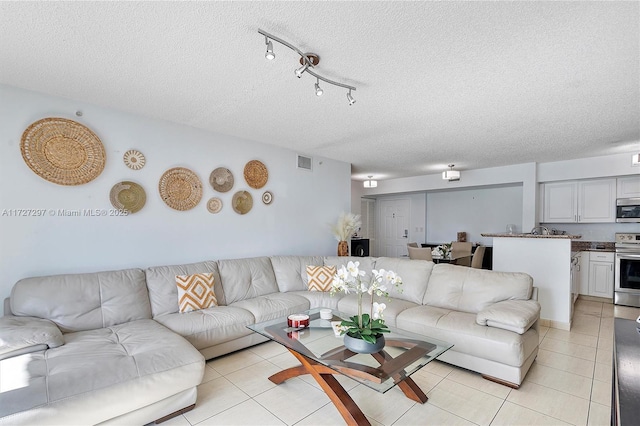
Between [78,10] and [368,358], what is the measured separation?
2.58 metres

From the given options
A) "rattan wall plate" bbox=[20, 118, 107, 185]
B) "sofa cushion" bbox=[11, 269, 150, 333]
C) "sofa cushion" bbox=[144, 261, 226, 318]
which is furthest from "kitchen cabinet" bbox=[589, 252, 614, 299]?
"rattan wall plate" bbox=[20, 118, 107, 185]

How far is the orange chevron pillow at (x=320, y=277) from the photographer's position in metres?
3.93

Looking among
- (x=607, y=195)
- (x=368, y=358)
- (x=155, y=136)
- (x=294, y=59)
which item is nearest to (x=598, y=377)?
(x=368, y=358)

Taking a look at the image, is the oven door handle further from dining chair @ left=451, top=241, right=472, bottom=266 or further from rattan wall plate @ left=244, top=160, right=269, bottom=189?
rattan wall plate @ left=244, top=160, right=269, bottom=189

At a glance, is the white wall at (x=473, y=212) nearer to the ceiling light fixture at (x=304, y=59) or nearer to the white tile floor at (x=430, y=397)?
the white tile floor at (x=430, y=397)

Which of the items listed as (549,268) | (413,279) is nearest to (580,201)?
(549,268)

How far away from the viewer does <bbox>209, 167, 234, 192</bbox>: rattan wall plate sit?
3760 millimetres

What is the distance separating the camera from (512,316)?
242 centimetres

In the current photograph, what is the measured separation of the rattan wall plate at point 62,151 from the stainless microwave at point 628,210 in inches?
287

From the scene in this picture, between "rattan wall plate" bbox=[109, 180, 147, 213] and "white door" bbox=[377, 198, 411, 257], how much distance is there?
6491 mm

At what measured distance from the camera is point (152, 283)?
116 inches

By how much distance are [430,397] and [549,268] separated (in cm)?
276

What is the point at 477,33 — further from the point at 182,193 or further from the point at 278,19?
the point at 182,193

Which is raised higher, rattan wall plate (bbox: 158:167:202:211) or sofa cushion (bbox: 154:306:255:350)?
rattan wall plate (bbox: 158:167:202:211)
